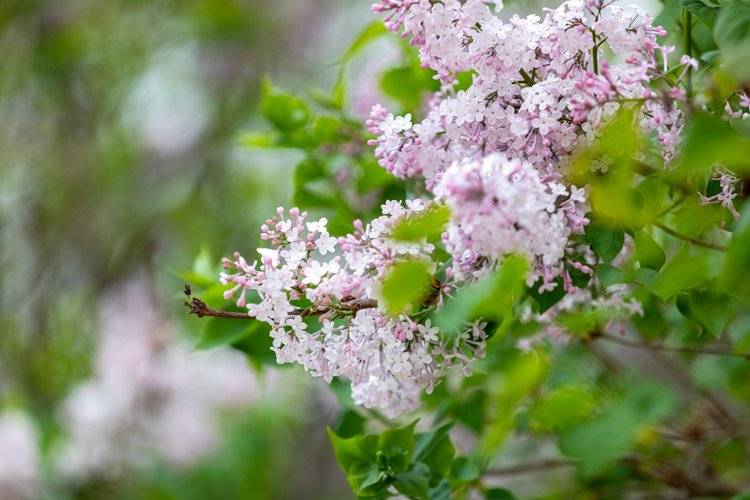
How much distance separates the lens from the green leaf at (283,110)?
77cm

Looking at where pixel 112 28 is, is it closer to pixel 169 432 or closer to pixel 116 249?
pixel 116 249

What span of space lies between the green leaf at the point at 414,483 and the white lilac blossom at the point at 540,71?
201 millimetres

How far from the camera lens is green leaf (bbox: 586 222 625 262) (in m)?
0.50

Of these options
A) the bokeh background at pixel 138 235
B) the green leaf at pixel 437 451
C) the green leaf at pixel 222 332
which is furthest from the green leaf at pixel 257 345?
the bokeh background at pixel 138 235

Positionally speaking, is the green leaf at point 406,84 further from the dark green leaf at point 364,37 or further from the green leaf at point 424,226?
the green leaf at point 424,226

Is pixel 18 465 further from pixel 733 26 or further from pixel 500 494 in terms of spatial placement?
pixel 733 26

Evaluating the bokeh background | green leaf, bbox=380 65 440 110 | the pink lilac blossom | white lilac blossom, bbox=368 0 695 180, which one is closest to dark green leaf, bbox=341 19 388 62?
green leaf, bbox=380 65 440 110

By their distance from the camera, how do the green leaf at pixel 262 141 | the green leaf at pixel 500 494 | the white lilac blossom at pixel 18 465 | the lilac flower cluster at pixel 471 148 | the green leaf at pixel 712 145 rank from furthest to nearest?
the white lilac blossom at pixel 18 465 → the green leaf at pixel 262 141 → the green leaf at pixel 500 494 → the lilac flower cluster at pixel 471 148 → the green leaf at pixel 712 145

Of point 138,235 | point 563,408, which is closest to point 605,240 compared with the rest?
point 563,408

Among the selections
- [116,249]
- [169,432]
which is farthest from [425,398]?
[116,249]

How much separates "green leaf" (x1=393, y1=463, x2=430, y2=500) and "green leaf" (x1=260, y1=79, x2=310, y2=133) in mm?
329

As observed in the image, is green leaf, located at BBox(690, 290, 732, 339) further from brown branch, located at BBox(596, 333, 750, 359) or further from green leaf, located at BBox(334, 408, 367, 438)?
green leaf, located at BBox(334, 408, 367, 438)

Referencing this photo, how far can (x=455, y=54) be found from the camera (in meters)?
0.50

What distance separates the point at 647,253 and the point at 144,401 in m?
1.37
